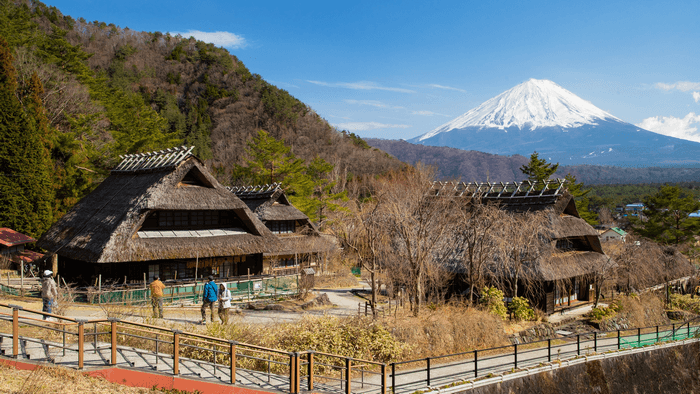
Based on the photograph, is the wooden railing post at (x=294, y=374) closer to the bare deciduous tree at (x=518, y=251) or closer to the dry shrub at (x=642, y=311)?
the bare deciduous tree at (x=518, y=251)

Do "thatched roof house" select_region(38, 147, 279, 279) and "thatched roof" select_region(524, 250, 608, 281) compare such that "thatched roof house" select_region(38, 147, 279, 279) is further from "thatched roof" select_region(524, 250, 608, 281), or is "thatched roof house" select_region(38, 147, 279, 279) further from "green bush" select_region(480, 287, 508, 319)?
"thatched roof" select_region(524, 250, 608, 281)

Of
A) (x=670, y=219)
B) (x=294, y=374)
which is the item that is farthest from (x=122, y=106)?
(x=670, y=219)

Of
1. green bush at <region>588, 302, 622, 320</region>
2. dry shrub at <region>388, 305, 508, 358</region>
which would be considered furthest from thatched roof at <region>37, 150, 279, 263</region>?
green bush at <region>588, 302, 622, 320</region>

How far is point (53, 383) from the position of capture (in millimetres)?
8383

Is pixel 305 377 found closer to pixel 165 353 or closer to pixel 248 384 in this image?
pixel 248 384

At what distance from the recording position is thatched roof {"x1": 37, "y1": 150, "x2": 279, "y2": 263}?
20.6m

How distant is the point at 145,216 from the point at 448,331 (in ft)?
47.6

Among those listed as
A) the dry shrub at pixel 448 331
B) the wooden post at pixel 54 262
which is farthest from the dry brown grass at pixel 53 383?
the wooden post at pixel 54 262

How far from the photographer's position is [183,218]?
78.2 feet

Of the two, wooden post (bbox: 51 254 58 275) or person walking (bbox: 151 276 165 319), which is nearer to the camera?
person walking (bbox: 151 276 165 319)

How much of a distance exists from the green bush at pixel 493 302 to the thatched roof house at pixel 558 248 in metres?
2.92

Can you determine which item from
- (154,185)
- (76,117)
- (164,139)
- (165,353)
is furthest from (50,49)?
(165,353)

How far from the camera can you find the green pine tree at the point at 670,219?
45.2m

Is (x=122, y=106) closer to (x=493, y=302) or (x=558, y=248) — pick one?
(x=558, y=248)
